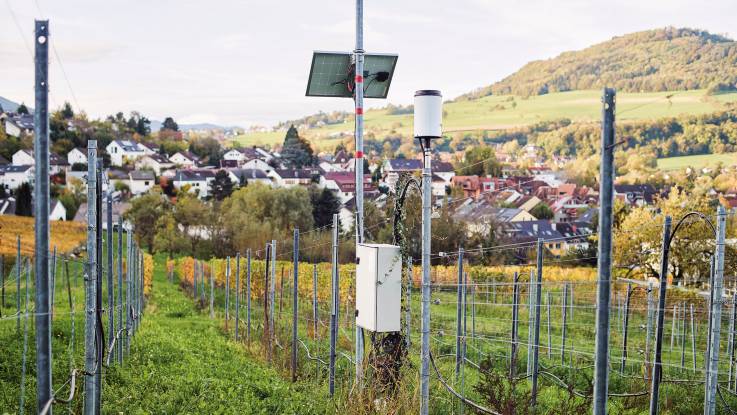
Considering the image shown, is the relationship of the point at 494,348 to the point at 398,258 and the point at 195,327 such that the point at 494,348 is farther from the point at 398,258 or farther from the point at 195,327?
the point at 398,258

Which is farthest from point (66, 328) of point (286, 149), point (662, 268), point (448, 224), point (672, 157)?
point (286, 149)

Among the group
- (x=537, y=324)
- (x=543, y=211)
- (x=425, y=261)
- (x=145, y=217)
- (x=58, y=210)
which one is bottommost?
(x=145, y=217)

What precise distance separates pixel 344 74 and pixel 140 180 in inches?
3364

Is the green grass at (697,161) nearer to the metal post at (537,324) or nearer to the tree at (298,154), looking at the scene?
the metal post at (537,324)

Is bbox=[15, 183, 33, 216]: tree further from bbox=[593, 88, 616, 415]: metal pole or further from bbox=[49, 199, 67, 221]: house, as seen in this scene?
bbox=[593, 88, 616, 415]: metal pole

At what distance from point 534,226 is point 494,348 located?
137ft

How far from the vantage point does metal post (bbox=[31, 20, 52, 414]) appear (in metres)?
4.23

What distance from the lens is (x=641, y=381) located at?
10.8m

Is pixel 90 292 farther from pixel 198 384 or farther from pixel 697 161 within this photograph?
pixel 697 161

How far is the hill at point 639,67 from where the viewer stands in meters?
83.4

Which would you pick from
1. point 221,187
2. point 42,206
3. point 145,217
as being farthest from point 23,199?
point 221,187

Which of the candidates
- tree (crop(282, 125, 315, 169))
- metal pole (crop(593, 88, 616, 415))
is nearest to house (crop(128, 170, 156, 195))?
tree (crop(282, 125, 315, 169))

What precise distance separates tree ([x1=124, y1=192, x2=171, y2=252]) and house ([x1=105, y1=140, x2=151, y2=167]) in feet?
143

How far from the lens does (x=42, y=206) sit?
425 centimetres
